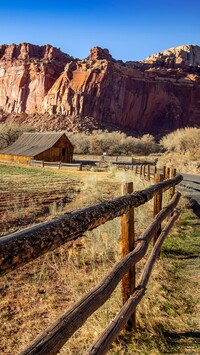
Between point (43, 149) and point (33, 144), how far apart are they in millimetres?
3997

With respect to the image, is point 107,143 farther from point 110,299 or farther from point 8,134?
point 110,299

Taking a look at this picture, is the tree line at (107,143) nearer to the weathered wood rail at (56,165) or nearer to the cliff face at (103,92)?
the weathered wood rail at (56,165)

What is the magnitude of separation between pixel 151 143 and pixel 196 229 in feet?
203

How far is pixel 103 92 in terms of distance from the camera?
101 metres

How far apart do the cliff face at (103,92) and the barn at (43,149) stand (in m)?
51.2

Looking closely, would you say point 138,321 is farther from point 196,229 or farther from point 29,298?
point 196,229

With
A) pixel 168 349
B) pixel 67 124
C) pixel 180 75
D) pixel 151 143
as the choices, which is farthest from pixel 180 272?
pixel 180 75

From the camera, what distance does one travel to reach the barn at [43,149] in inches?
1620

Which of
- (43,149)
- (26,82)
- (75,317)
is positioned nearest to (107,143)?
(43,149)

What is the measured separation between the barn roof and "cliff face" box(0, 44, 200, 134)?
164 ft

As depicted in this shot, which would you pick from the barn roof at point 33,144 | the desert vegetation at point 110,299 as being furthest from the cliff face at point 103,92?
the desert vegetation at point 110,299

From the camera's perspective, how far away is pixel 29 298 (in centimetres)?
538

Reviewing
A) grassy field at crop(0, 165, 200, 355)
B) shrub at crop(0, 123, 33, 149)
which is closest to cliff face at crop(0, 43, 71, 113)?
shrub at crop(0, 123, 33, 149)

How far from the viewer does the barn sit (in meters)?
41.2
